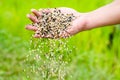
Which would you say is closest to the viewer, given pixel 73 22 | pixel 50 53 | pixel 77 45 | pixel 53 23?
pixel 50 53

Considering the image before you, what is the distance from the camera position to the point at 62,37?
2834 mm

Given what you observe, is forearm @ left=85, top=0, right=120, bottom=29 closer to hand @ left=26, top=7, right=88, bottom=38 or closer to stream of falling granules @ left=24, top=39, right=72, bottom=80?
hand @ left=26, top=7, right=88, bottom=38

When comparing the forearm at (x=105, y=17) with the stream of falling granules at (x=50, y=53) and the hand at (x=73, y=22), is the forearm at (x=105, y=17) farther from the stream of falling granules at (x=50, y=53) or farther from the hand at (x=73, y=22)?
the stream of falling granules at (x=50, y=53)

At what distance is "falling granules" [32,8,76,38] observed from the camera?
Result: 286cm

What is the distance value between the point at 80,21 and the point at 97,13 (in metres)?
0.13

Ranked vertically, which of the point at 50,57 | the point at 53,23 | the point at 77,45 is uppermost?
the point at 77,45

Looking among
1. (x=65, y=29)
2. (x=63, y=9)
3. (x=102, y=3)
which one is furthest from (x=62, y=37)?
(x=102, y=3)

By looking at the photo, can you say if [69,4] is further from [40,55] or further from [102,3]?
[40,55]

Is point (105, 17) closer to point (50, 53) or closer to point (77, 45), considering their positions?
point (50, 53)

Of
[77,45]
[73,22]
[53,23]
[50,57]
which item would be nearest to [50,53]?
[50,57]

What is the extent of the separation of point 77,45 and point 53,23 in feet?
4.39

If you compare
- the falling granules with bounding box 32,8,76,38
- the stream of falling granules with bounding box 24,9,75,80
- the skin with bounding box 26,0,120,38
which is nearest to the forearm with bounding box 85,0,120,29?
the skin with bounding box 26,0,120,38

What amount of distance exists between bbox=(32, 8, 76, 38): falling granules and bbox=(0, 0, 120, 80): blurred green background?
3.20ft

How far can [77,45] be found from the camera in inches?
166
